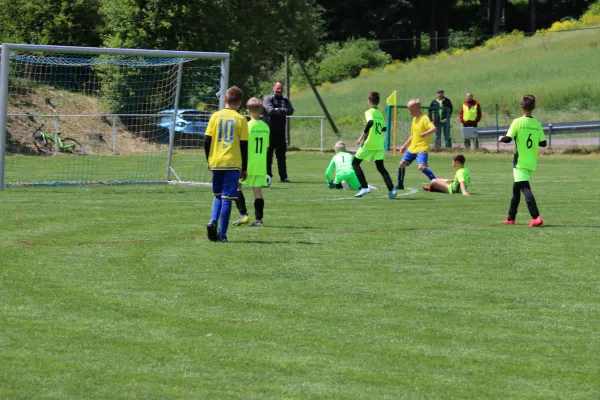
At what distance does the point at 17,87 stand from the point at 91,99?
227 centimetres

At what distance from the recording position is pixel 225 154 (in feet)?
38.9

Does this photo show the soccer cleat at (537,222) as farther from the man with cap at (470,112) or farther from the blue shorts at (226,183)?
the man with cap at (470,112)

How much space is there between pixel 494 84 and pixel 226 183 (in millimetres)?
50980

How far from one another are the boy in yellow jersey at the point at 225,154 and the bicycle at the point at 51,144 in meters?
16.7

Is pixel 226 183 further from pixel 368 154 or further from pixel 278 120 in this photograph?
pixel 278 120

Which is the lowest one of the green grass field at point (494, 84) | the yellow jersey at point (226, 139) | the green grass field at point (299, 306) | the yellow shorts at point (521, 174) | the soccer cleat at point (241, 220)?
the green grass field at point (299, 306)

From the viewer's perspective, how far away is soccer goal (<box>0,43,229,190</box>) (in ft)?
74.2

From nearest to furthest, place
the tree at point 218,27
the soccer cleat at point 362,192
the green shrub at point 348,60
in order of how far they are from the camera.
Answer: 1. the soccer cleat at point 362,192
2. the tree at point 218,27
3. the green shrub at point 348,60

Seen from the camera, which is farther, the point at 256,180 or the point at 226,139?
the point at 256,180

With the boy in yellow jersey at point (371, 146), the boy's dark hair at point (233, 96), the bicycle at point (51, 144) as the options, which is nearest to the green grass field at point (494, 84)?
the bicycle at point (51, 144)

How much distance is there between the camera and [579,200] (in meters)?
17.9

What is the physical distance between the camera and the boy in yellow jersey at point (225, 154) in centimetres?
1184

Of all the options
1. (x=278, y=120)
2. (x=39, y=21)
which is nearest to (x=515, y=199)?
(x=278, y=120)

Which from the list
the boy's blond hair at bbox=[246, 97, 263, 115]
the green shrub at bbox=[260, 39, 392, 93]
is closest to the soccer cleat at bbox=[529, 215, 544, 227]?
the boy's blond hair at bbox=[246, 97, 263, 115]
